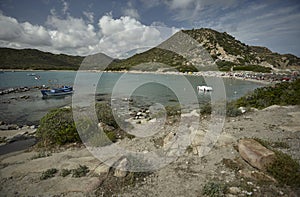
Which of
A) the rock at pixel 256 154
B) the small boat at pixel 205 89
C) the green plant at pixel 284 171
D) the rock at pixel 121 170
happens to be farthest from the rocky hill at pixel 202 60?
the green plant at pixel 284 171

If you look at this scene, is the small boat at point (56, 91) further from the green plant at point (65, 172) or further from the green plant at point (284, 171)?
the green plant at point (284, 171)

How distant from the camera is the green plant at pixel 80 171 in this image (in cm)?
584

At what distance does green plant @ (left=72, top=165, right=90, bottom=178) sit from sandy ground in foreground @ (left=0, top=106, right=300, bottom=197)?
0.44 ft

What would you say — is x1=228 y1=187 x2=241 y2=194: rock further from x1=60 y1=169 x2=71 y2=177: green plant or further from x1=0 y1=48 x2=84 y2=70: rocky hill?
x1=0 y1=48 x2=84 y2=70: rocky hill

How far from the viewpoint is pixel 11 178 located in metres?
6.09

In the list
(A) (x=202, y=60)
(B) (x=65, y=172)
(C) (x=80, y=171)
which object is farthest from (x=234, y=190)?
(A) (x=202, y=60)

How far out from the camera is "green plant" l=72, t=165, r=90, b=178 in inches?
230

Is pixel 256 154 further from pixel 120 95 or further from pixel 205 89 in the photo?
pixel 205 89

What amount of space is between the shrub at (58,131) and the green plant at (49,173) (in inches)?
125

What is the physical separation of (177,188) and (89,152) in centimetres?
447

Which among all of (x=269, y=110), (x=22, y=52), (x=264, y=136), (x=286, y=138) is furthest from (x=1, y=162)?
(x=22, y=52)

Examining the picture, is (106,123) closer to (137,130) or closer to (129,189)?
(137,130)

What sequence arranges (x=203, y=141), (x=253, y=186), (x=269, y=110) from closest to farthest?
1. (x=253, y=186)
2. (x=203, y=141)
3. (x=269, y=110)

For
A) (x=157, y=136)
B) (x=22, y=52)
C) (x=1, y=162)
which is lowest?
(x=1, y=162)
